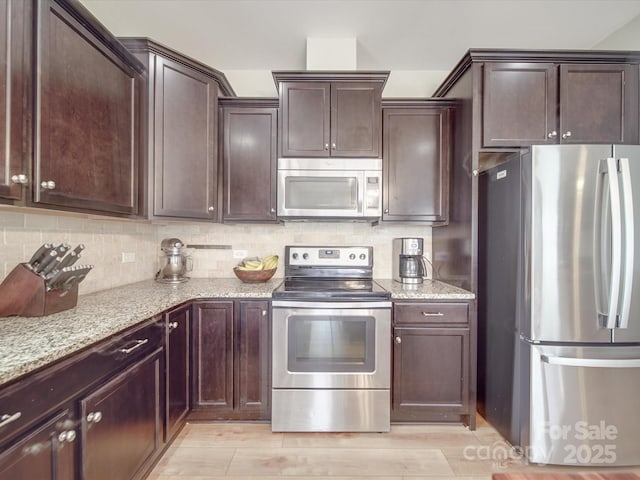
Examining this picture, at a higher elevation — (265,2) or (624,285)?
(265,2)

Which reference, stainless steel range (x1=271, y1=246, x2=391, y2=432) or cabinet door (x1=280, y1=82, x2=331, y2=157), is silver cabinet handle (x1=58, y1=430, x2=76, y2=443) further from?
cabinet door (x1=280, y1=82, x2=331, y2=157)

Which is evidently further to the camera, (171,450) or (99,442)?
(171,450)

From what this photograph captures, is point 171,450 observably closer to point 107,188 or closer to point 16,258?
point 16,258

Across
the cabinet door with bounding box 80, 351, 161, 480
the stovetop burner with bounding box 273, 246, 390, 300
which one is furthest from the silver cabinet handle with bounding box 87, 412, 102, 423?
the stovetop burner with bounding box 273, 246, 390, 300

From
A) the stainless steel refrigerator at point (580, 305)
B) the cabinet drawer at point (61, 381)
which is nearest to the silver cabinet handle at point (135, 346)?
the cabinet drawer at point (61, 381)

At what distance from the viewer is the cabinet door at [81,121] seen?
120 centimetres

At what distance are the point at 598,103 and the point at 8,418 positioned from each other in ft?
10.6

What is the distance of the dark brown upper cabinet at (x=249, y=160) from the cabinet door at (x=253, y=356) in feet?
2.52

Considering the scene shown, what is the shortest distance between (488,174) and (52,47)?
8.13 ft

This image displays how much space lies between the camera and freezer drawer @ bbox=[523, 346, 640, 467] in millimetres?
1622

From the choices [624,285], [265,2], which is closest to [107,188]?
[265,2]

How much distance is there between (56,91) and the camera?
1.25 m

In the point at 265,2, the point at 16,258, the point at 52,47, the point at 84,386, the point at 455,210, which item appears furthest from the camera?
the point at 455,210

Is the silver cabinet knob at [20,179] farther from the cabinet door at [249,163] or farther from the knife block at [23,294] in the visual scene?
the cabinet door at [249,163]
